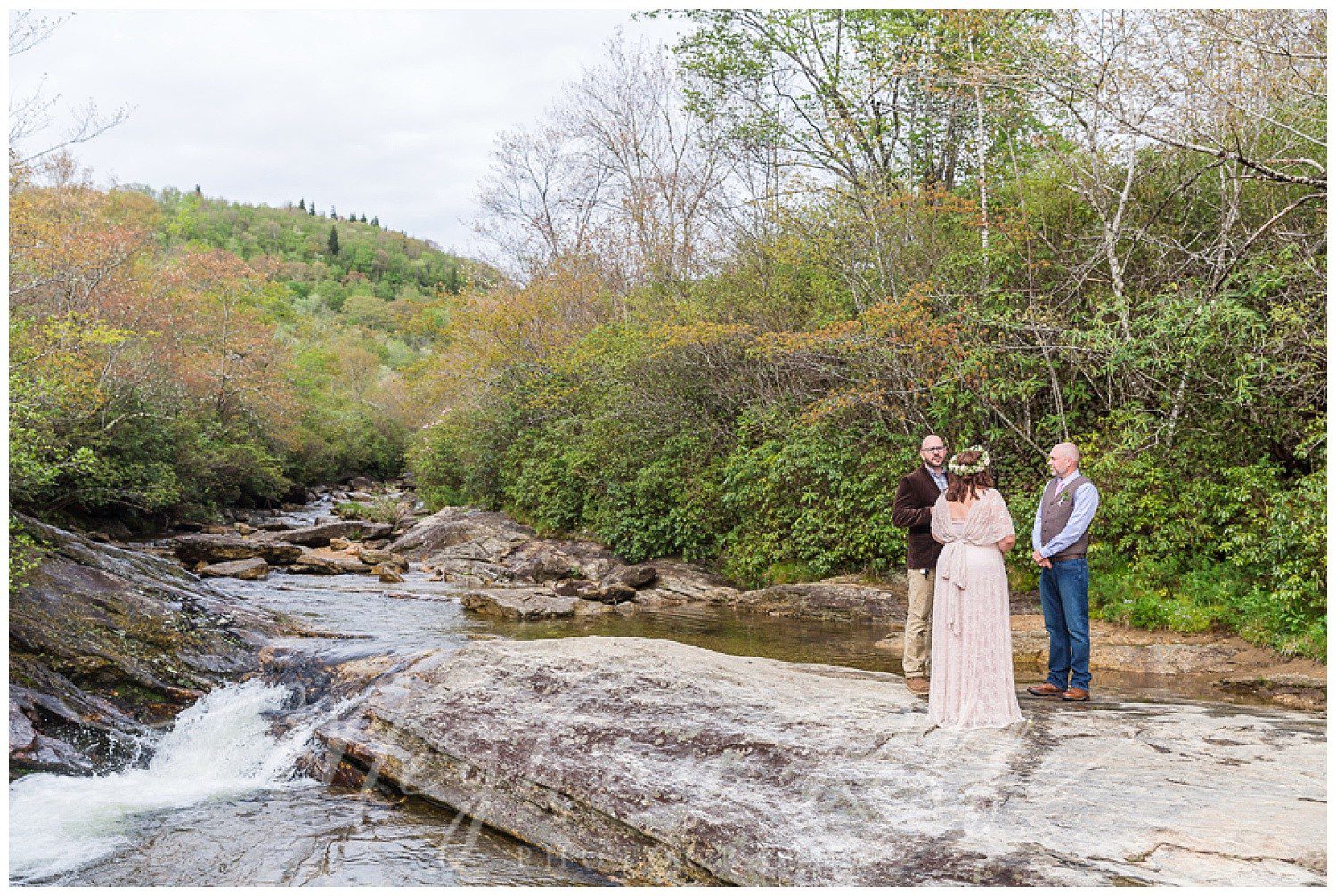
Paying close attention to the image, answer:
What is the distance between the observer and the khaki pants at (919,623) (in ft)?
25.2

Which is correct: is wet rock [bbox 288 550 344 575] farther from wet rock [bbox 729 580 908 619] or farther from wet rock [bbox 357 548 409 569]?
wet rock [bbox 729 580 908 619]

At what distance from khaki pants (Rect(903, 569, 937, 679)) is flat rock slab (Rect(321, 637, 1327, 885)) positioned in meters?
0.33

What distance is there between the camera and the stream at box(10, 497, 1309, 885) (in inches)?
Answer: 229

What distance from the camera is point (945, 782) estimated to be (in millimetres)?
5418

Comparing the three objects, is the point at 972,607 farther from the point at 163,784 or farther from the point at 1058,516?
the point at 163,784

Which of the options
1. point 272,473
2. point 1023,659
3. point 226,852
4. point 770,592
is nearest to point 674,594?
point 770,592

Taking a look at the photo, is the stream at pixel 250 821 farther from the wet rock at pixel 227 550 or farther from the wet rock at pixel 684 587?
the wet rock at pixel 227 550

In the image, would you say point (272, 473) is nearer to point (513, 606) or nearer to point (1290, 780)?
point (513, 606)

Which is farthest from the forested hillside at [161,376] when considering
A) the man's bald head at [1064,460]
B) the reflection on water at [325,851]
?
the man's bald head at [1064,460]

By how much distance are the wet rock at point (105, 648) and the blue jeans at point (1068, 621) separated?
8255 millimetres

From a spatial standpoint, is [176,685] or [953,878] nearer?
[953,878]

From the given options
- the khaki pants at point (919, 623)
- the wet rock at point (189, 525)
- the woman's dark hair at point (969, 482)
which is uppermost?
the woman's dark hair at point (969, 482)

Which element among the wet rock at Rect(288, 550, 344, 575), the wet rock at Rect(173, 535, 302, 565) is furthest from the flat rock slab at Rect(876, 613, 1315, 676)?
the wet rock at Rect(173, 535, 302, 565)

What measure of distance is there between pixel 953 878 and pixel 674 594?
44.0 feet
